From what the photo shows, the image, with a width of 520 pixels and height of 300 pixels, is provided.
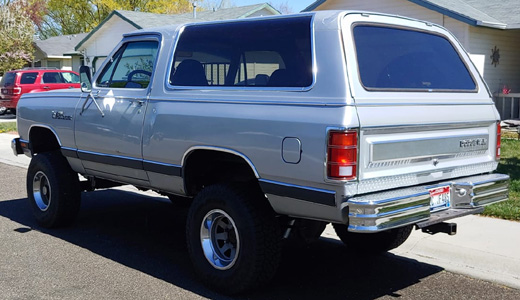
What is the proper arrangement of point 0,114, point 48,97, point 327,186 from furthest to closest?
point 0,114
point 48,97
point 327,186

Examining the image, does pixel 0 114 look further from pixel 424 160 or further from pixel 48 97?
pixel 424 160

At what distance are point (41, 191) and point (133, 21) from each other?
21064mm

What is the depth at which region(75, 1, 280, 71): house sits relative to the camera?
1063 inches

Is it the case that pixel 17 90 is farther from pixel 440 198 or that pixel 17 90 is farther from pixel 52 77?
pixel 440 198

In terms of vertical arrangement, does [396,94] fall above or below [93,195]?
above

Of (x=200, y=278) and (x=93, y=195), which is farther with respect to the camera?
(x=93, y=195)

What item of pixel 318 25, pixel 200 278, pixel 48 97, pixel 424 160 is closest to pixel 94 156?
pixel 48 97

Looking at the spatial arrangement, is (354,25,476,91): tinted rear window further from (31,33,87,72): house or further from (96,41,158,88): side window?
(31,33,87,72): house

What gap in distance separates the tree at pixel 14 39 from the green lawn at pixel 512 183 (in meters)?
29.4

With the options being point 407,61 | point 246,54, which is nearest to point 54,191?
point 246,54

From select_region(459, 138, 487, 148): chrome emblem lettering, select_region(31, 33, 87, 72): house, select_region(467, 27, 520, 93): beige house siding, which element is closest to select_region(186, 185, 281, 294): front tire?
select_region(459, 138, 487, 148): chrome emblem lettering

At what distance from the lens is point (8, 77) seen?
24203 mm

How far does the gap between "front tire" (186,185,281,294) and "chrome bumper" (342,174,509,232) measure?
0.78 metres

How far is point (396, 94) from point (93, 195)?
19.1 feet
